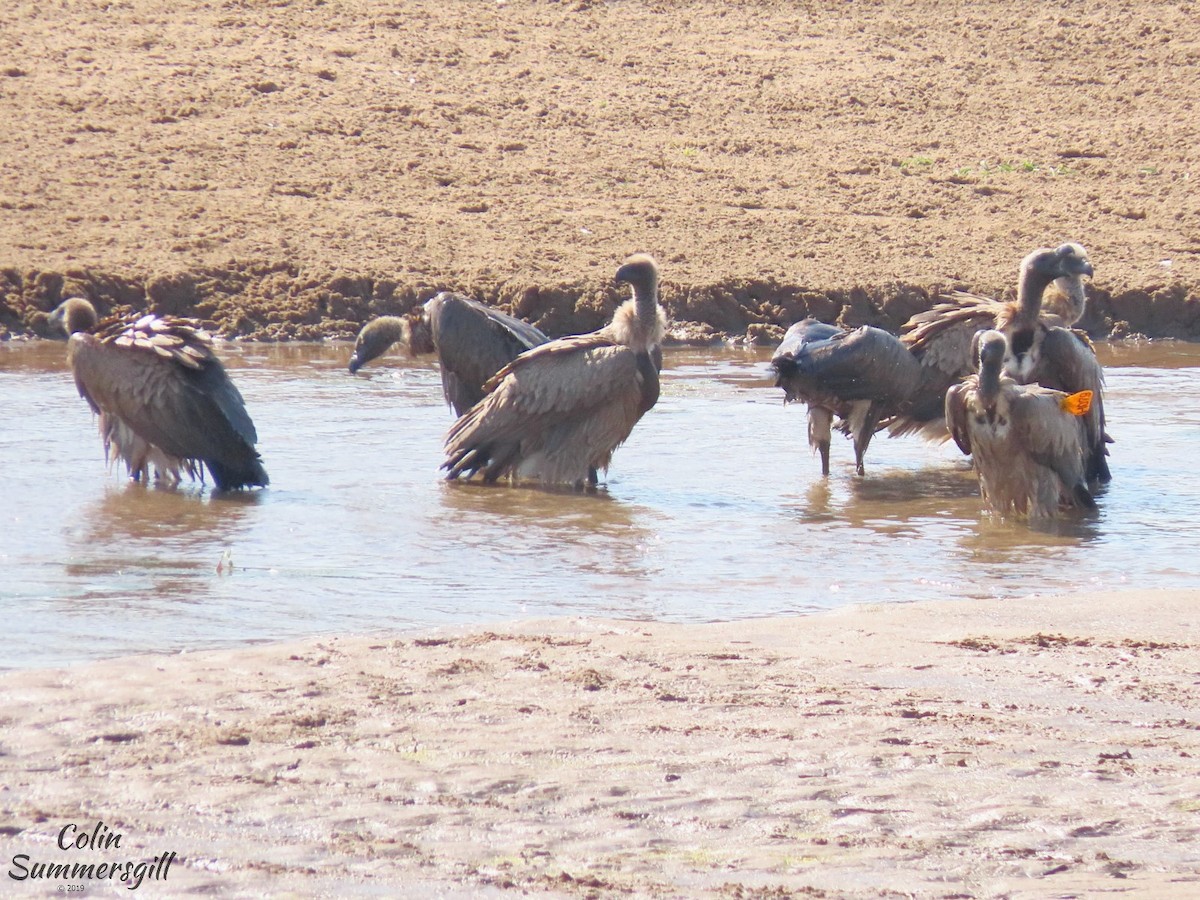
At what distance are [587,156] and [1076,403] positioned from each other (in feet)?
30.9

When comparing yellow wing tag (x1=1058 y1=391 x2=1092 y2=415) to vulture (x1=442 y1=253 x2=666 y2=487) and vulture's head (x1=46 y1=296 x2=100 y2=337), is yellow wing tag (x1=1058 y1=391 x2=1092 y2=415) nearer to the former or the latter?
vulture (x1=442 y1=253 x2=666 y2=487)

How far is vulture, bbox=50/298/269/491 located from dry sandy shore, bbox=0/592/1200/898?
11.4 ft

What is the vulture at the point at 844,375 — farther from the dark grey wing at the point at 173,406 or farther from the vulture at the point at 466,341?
the dark grey wing at the point at 173,406

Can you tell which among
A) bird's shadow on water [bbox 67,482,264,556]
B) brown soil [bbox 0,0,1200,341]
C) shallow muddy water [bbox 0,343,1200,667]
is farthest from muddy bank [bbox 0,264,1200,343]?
bird's shadow on water [bbox 67,482,264,556]

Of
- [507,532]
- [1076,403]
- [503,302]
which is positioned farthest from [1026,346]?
[503,302]

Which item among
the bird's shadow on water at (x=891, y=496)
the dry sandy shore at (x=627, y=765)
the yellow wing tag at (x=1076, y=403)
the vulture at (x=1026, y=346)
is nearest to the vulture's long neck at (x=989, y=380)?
the yellow wing tag at (x=1076, y=403)

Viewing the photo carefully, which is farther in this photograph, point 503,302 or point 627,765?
point 503,302

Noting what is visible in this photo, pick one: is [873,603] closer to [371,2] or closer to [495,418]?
[495,418]

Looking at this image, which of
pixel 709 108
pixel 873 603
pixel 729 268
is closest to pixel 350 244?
pixel 729 268

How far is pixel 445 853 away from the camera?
3.35m

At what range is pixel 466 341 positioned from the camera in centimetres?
945

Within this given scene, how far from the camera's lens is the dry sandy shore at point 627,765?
10.8 feet

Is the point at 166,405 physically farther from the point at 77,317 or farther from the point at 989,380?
the point at 989,380

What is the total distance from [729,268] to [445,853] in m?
11.6
